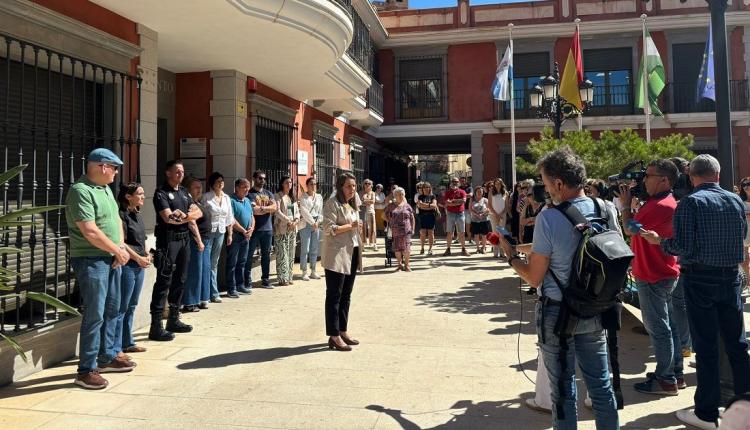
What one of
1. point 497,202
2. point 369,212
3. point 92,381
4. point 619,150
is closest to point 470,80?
point 369,212

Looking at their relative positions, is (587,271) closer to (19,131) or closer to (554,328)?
(554,328)

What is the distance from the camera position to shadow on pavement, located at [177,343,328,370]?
4.46 meters

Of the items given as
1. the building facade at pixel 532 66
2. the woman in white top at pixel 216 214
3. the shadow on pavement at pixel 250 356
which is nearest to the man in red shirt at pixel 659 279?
the shadow on pavement at pixel 250 356

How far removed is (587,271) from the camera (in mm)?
2506

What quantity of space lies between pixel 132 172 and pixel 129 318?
2.07m

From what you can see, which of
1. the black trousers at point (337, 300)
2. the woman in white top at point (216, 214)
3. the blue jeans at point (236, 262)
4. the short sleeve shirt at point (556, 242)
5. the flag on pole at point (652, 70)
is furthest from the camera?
the flag on pole at point (652, 70)

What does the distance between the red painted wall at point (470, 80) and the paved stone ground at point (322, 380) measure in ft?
45.8

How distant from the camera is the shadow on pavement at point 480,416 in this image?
330 centimetres

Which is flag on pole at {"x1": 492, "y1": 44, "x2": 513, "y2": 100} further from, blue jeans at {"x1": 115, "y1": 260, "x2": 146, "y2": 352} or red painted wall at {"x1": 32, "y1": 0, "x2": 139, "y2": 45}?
blue jeans at {"x1": 115, "y1": 260, "x2": 146, "y2": 352}

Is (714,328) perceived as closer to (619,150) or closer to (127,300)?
(127,300)

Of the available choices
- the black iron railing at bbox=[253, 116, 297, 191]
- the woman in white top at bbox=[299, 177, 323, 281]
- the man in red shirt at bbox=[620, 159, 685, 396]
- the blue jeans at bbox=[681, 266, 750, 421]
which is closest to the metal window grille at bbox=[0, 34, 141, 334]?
the woman in white top at bbox=[299, 177, 323, 281]

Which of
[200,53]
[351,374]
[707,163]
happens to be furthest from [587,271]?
[200,53]

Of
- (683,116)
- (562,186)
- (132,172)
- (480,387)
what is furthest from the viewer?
(683,116)

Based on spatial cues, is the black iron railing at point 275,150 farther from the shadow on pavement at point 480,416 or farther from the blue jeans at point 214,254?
the shadow on pavement at point 480,416
